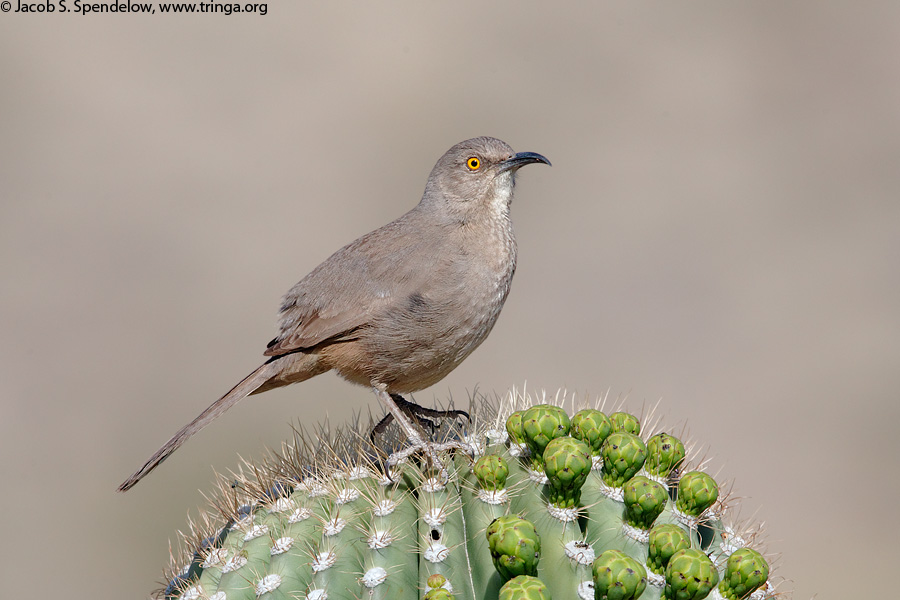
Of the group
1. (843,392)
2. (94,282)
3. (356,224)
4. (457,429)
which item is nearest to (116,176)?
(94,282)

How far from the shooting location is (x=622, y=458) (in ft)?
9.01

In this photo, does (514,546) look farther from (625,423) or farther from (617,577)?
(625,423)

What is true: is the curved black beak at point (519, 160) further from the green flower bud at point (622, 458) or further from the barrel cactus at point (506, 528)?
the green flower bud at point (622, 458)

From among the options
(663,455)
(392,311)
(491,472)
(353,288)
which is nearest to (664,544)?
(663,455)

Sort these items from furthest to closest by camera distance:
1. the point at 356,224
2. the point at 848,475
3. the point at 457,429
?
the point at 356,224, the point at 848,475, the point at 457,429

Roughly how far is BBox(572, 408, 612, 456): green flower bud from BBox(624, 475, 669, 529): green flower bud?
201 mm

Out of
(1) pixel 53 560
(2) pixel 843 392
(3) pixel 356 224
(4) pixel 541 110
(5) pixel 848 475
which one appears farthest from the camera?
(4) pixel 541 110

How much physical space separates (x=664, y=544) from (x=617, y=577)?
0.77ft

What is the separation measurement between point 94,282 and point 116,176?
1737 mm

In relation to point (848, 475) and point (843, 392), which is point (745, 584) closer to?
point (848, 475)

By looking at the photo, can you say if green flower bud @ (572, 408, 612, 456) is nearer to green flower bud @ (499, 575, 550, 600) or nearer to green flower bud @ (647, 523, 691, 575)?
green flower bud @ (647, 523, 691, 575)

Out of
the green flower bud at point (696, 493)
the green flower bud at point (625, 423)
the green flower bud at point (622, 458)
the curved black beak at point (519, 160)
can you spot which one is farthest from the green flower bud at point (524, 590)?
the curved black beak at point (519, 160)

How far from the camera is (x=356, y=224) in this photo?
11922 millimetres

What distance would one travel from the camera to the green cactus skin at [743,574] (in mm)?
2602
